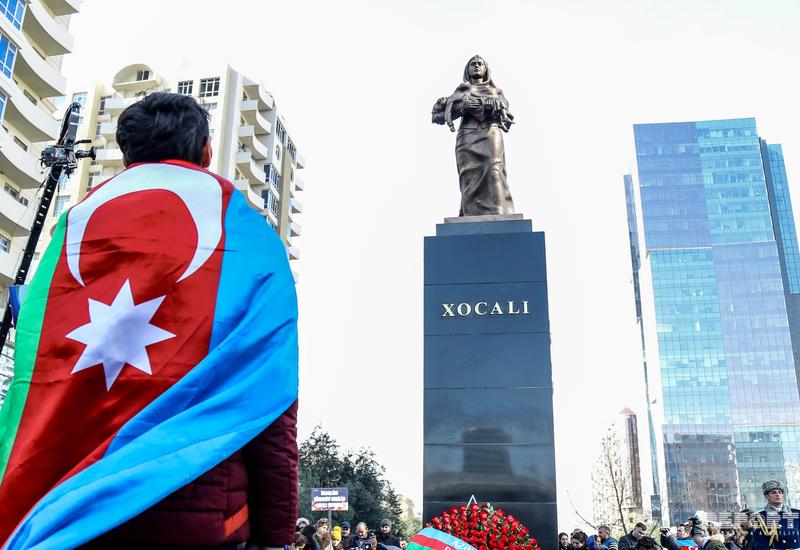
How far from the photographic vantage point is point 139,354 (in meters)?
1.80

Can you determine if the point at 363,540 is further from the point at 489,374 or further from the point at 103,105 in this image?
the point at 103,105

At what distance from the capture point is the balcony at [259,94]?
163ft

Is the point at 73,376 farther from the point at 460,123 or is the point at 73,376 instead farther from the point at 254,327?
the point at 460,123

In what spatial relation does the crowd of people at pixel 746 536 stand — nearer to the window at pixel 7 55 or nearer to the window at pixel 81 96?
the window at pixel 7 55

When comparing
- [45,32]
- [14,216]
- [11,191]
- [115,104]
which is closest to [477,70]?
[14,216]

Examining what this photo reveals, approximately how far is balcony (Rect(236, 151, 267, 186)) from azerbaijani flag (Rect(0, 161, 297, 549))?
4727 cm

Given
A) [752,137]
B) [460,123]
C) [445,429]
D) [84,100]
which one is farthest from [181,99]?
[752,137]

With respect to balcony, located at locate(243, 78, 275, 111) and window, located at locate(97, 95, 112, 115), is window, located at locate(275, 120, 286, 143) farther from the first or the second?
window, located at locate(97, 95, 112, 115)

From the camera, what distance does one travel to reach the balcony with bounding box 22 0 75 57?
28766 millimetres

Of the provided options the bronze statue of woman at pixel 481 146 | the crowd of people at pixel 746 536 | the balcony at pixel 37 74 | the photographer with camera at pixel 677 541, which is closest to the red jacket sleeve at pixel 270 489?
the crowd of people at pixel 746 536

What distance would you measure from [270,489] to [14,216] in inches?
1163

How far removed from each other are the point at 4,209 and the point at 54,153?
18.8m

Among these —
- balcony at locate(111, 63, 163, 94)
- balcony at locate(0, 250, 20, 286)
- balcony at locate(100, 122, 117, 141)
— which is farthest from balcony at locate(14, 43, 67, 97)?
balcony at locate(111, 63, 163, 94)

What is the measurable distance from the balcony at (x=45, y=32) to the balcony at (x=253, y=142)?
1709 centimetres
